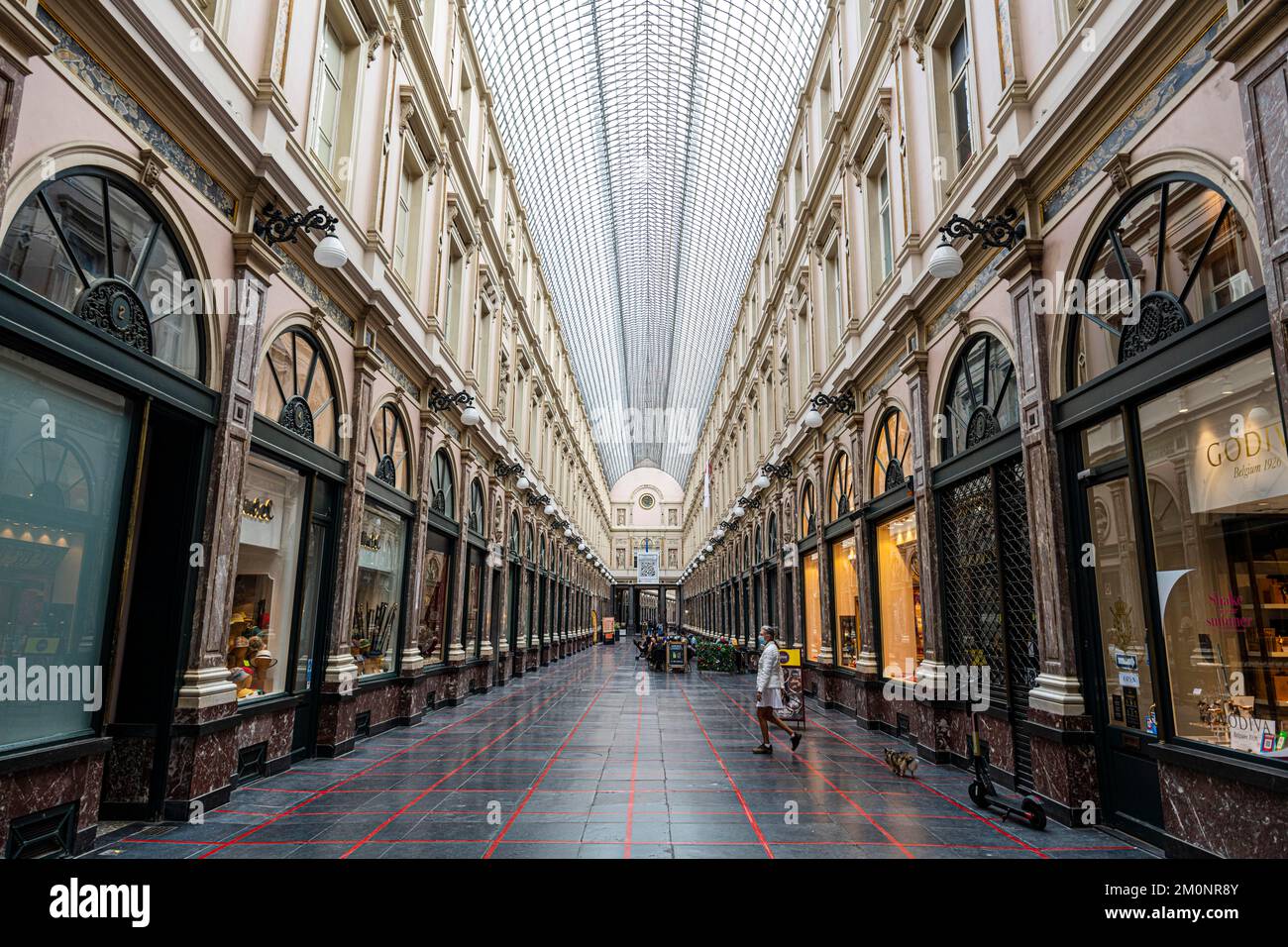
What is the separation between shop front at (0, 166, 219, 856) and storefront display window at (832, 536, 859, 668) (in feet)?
33.2

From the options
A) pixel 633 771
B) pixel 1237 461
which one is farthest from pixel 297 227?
pixel 1237 461

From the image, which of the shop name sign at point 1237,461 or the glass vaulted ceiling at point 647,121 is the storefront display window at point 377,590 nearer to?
the shop name sign at point 1237,461

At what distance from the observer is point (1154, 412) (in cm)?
534

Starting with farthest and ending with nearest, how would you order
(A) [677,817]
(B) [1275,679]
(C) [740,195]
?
(C) [740,195], (A) [677,817], (B) [1275,679]

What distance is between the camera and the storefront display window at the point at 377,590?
10.1 meters

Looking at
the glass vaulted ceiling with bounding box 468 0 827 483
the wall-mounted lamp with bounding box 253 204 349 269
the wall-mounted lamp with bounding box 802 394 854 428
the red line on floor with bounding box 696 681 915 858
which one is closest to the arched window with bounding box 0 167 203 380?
the wall-mounted lamp with bounding box 253 204 349 269

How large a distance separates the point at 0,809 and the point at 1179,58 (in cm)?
889

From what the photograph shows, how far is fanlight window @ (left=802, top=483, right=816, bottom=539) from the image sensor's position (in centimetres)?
1574

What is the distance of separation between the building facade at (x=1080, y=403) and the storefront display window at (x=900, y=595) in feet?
0.22

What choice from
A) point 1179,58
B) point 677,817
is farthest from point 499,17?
point 677,817

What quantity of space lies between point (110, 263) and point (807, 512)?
1343 centimetres

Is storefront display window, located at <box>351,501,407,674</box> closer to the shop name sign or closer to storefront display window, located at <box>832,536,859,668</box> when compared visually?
storefront display window, located at <box>832,536,859,668</box>

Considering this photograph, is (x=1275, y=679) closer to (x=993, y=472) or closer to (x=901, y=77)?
(x=993, y=472)

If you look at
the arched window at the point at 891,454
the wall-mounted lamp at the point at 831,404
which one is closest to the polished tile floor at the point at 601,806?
the arched window at the point at 891,454
